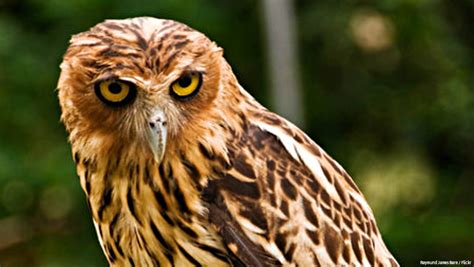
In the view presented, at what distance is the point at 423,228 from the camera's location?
794 cm

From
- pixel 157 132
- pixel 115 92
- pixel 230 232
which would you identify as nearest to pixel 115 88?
pixel 115 92

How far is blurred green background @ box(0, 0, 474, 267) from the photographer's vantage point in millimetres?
7828

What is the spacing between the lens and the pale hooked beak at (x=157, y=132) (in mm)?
3730

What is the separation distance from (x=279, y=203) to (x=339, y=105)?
4639 mm

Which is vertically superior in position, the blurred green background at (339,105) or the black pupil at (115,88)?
the black pupil at (115,88)

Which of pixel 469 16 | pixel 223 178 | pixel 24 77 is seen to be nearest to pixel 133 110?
pixel 223 178

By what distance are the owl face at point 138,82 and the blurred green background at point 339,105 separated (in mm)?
3619

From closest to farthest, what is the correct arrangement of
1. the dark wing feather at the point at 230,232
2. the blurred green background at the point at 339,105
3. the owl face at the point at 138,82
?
the owl face at the point at 138,82 → the dark wing feather at the point at 230,232 → the blurred green background at the point at 339,105

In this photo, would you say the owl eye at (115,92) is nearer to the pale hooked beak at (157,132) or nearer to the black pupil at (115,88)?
the black pupil at (115,88)

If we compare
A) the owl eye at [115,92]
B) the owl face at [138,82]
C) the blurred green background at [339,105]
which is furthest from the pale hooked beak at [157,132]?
the blurred green background at [339,105]

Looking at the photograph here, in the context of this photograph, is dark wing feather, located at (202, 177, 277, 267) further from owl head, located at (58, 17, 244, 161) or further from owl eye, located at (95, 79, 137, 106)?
→ owl eye, located at (95, 79, 137, 106)

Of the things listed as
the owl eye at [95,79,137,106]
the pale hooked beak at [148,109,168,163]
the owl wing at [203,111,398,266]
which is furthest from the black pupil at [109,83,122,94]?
the owl wing at [203,111,398,266]

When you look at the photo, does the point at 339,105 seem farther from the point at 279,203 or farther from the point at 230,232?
the point at 230,232

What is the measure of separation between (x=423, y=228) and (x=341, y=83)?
138 centimetres
